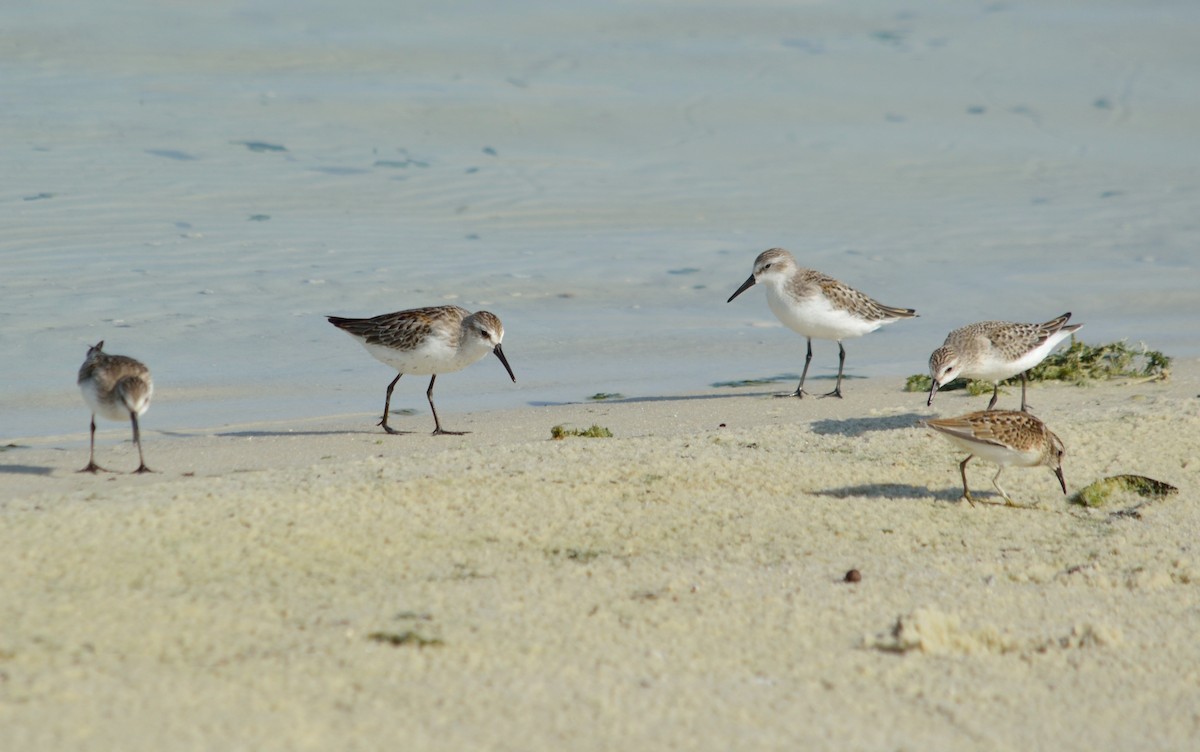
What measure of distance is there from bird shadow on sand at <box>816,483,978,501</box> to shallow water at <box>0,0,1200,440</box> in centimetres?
343

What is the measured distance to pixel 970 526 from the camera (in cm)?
632

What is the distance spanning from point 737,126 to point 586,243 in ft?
17.1

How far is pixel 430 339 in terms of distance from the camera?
360 inches

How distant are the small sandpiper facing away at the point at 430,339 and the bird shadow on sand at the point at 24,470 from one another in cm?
237

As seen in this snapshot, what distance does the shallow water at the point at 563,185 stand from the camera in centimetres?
1104

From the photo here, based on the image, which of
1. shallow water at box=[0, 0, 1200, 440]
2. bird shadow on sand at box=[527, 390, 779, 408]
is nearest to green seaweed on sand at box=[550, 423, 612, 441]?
bird shadow on sand at box=[527, 390, 779, 408]

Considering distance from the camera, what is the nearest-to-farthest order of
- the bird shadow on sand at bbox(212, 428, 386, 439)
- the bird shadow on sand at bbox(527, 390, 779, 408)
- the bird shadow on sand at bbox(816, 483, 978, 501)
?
the bird shadow on sand at bbox(816, 483, 978, 501) → the bird shadow on sand at bbox(212, 428, 386, 439) → the bird shadow on sand at bbox(527, 390, 779, 408)

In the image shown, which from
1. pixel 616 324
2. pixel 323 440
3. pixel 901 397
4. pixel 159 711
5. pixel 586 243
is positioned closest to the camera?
pixel 159 711

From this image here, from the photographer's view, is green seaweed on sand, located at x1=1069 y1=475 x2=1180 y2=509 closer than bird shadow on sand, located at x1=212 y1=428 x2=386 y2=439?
Yes

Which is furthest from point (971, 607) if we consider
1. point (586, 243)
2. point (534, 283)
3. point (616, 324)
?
point (586, 243)

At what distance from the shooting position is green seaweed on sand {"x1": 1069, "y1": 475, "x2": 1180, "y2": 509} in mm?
6664

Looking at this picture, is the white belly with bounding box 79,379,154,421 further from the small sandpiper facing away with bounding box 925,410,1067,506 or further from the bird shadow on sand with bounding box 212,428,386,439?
the small sandpiper facing away with bounding box 925,410,1067,506

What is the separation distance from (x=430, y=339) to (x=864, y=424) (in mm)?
3005

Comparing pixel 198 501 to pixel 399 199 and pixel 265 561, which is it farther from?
pixel 399 199
